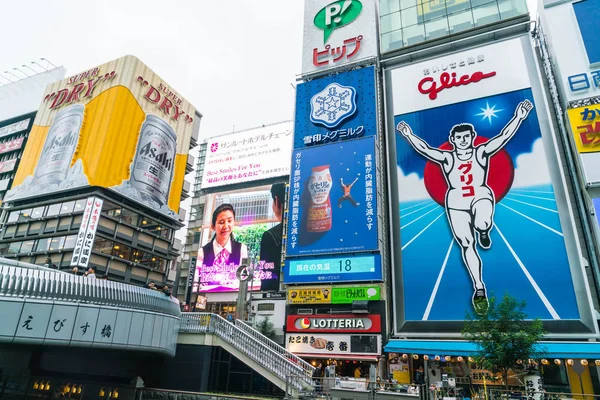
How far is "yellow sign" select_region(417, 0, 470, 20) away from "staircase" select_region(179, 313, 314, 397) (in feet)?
110

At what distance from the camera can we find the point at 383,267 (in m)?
31.1

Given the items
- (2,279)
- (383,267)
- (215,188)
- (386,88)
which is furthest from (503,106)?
(215,188)

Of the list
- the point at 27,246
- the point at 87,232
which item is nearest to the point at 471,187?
the point at 87,232

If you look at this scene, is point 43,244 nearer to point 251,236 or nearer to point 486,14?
point 251,236

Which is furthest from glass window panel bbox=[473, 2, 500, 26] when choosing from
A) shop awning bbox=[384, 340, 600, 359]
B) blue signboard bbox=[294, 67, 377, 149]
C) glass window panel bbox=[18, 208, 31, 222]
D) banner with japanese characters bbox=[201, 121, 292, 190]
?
glass window panel bbox=[18, 208, 31, 222]

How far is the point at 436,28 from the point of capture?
3750 centimetres

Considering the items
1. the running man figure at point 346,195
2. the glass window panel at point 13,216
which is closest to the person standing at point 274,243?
the running man figure at point 346,195

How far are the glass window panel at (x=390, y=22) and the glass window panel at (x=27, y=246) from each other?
4699cm

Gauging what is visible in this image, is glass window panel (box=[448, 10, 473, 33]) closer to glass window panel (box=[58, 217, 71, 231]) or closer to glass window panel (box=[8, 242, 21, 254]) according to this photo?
glass window panel (box=[58, 217, 71, 231])

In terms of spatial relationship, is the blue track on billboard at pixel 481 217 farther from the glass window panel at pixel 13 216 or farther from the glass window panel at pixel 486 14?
the glass window panel at pixel 13 216

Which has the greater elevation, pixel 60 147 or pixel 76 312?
pixel 60 147

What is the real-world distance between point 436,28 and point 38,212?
4999 cm

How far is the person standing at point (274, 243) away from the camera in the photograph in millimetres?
51750

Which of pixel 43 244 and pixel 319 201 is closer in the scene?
pixel 319 201
